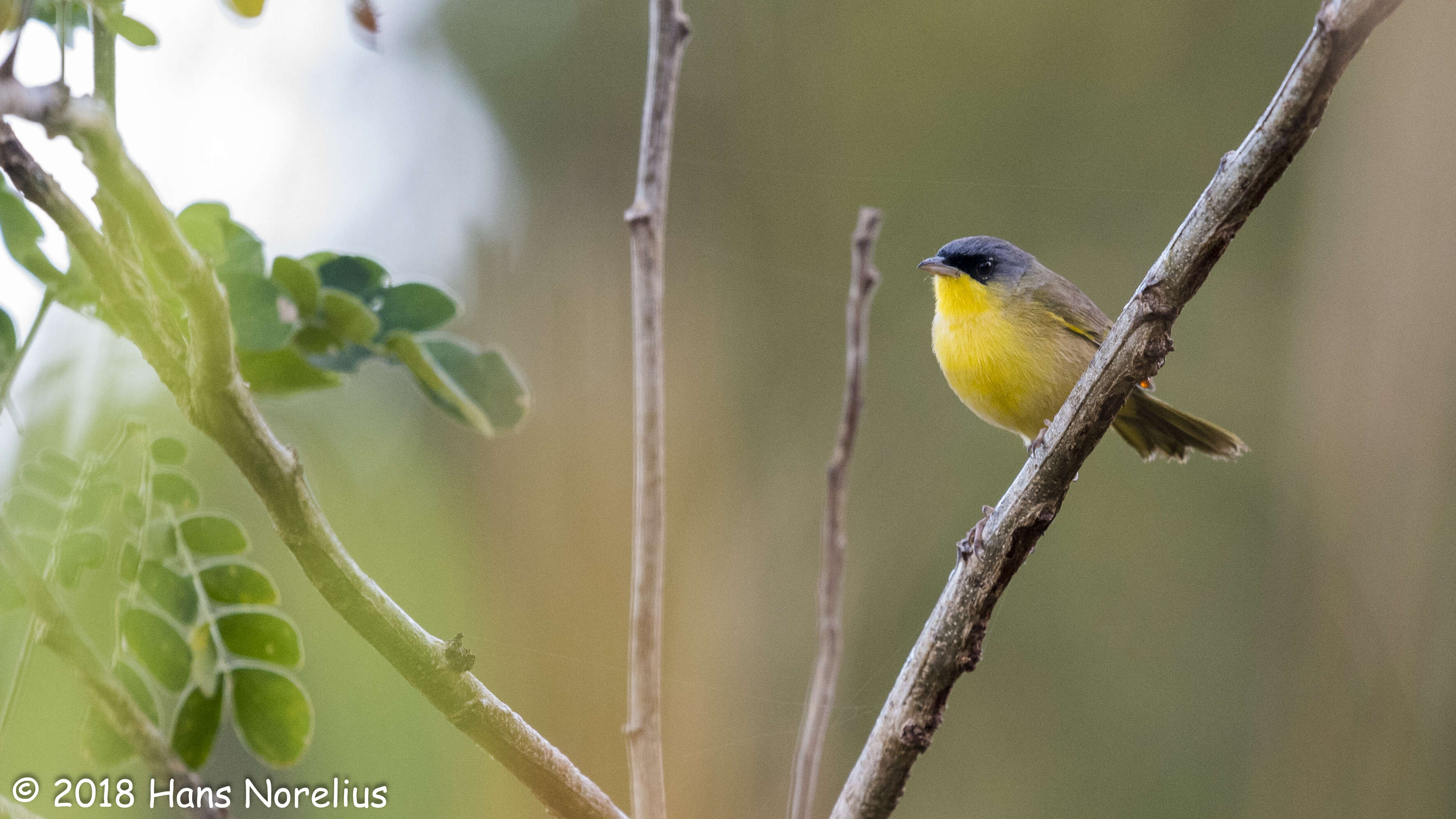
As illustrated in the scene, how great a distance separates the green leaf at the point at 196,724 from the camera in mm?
520

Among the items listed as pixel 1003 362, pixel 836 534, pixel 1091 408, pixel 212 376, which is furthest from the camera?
pixel 1003 362

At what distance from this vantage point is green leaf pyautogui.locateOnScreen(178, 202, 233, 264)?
56 centimetres

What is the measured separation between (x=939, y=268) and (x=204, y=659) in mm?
744

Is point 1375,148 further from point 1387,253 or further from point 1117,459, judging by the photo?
point 1117,459

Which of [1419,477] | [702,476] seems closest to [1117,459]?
[1419,477]

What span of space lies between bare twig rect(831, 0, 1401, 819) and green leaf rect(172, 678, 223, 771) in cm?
36

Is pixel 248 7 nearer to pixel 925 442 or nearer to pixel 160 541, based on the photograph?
pixel 160 541

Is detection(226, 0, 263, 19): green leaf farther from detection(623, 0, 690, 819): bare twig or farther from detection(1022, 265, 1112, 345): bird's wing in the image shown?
detection(1022, 265, 1112, 345): bird's wing

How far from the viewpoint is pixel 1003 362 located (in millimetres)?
878

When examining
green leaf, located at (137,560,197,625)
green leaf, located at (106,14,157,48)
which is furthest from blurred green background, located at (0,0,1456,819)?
green leaf, located at (106,14,157,48)

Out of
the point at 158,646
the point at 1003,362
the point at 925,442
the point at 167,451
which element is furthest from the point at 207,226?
the point at 925,442

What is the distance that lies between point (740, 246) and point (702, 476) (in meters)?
0.62

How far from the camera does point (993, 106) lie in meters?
1.56

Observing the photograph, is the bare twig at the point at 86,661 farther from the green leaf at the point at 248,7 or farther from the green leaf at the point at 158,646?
the green leaf at the point at 248,7
